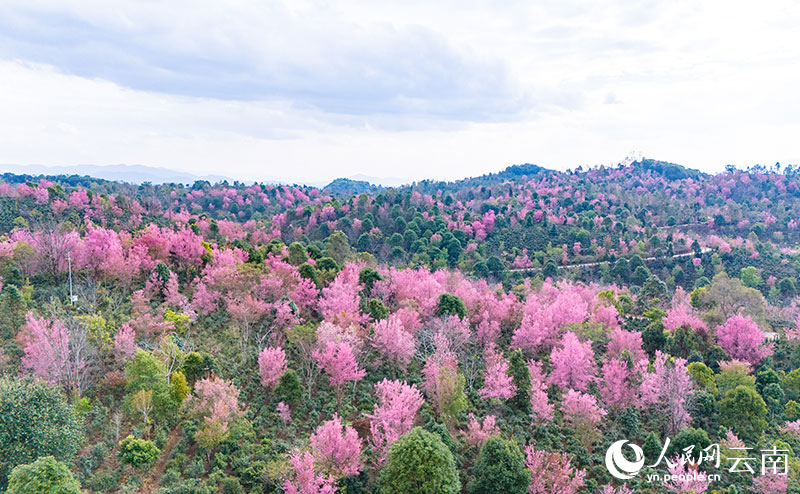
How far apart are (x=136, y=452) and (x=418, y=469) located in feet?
38.1

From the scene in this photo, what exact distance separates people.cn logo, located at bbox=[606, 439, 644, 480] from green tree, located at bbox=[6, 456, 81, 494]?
22.6m

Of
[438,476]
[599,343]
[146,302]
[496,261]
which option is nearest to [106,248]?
[146,302]

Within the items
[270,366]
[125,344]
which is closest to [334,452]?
[270,366]

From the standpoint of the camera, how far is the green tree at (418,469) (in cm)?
1825

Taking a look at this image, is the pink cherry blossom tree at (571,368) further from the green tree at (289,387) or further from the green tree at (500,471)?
the green tree at (289,387)

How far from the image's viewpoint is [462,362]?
30562 mm

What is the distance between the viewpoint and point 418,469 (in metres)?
18.2

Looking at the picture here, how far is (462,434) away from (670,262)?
2389 inches

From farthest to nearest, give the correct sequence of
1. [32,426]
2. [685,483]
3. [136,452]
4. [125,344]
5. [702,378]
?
[702,378]
[125,344]
[685,483]
[136,452]
[32,426]

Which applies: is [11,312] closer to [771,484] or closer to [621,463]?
[621,463]

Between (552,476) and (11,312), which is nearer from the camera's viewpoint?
(552,476)

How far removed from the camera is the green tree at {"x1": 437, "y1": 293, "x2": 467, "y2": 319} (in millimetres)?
33219

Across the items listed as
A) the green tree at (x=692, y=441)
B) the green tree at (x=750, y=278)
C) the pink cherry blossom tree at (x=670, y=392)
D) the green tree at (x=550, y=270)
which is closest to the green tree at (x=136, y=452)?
the green tree at (x=692, y=441)

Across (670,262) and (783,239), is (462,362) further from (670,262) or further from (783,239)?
(783,239)
